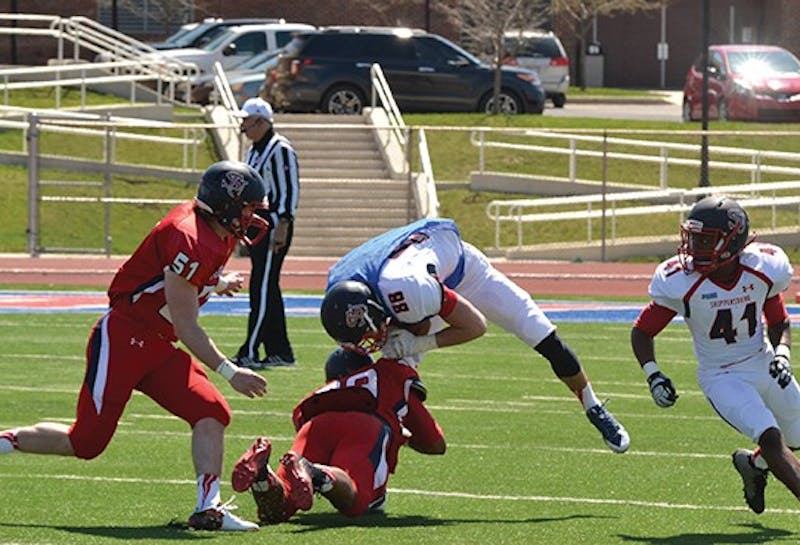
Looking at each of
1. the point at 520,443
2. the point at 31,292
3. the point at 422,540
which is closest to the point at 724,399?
the point at 422,540

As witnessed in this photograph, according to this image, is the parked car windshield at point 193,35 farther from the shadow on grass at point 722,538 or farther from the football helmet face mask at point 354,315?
the shadow on grass at point 722,538

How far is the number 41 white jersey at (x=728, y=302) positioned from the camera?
798 cm

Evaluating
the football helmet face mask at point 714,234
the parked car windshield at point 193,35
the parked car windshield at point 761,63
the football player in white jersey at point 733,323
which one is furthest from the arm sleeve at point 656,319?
the parked car windshield at point 193,35

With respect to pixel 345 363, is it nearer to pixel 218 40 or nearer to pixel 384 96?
pixel 384 96

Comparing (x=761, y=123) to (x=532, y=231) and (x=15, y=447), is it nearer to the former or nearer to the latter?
(x=532, y=231)

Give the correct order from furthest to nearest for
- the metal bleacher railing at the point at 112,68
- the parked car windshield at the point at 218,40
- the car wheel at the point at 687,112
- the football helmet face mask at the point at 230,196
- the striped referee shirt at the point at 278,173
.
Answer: the parked car windshield at the point at 218,40 → the car wheel at the point at 687,112 → the metal bleacher railing at the point at 112,68 → the striped referee shirt at the point at 278,173 → the football helmet face mask at the point at 230,196

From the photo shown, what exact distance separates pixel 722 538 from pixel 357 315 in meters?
1.63

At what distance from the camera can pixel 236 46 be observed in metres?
35.5

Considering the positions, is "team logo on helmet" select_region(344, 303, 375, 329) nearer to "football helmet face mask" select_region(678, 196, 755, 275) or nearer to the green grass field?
the green grass field

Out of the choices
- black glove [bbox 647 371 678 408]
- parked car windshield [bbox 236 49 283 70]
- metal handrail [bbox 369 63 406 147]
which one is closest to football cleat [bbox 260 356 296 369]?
black glove [bbox 647 371 678 408]

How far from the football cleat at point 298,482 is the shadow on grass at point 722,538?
3.87 ft

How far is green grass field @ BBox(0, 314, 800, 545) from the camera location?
739 centimetres

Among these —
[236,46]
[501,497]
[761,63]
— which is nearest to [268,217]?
[501,497]

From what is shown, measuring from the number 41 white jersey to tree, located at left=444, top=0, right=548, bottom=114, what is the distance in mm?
25564
